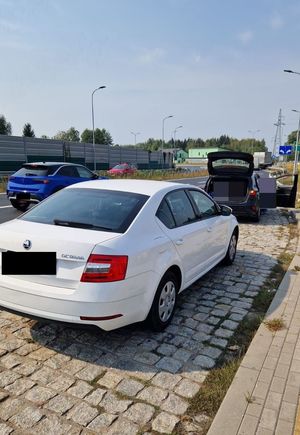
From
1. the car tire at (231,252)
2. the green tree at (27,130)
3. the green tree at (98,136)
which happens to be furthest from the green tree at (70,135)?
the car tire at (231,252)

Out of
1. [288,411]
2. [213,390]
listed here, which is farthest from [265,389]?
[213,390]

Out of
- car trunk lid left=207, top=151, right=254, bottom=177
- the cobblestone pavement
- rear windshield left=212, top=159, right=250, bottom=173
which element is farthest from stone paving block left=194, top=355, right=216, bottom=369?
rear windshield left=212, top=159, right=250, bottom=173

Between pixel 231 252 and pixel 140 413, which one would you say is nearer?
pixel 140 413

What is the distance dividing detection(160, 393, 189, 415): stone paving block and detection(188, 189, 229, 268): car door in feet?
7.84

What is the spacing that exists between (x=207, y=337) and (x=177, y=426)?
53.6 inches

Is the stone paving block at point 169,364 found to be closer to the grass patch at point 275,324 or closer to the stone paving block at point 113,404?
the stone paving block at point 113,404

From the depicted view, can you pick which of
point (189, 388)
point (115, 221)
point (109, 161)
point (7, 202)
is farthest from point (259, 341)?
point (109, 161)

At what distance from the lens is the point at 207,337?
3.89 m

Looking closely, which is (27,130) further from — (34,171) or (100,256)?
(100,256)

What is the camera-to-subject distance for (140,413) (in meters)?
2.72

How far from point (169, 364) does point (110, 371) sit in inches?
21.2

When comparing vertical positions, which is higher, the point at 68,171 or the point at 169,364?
the point at 68,171

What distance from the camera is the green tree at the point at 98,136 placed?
10523 centimetres

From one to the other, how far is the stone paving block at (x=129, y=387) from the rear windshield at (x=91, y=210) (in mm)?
1298
